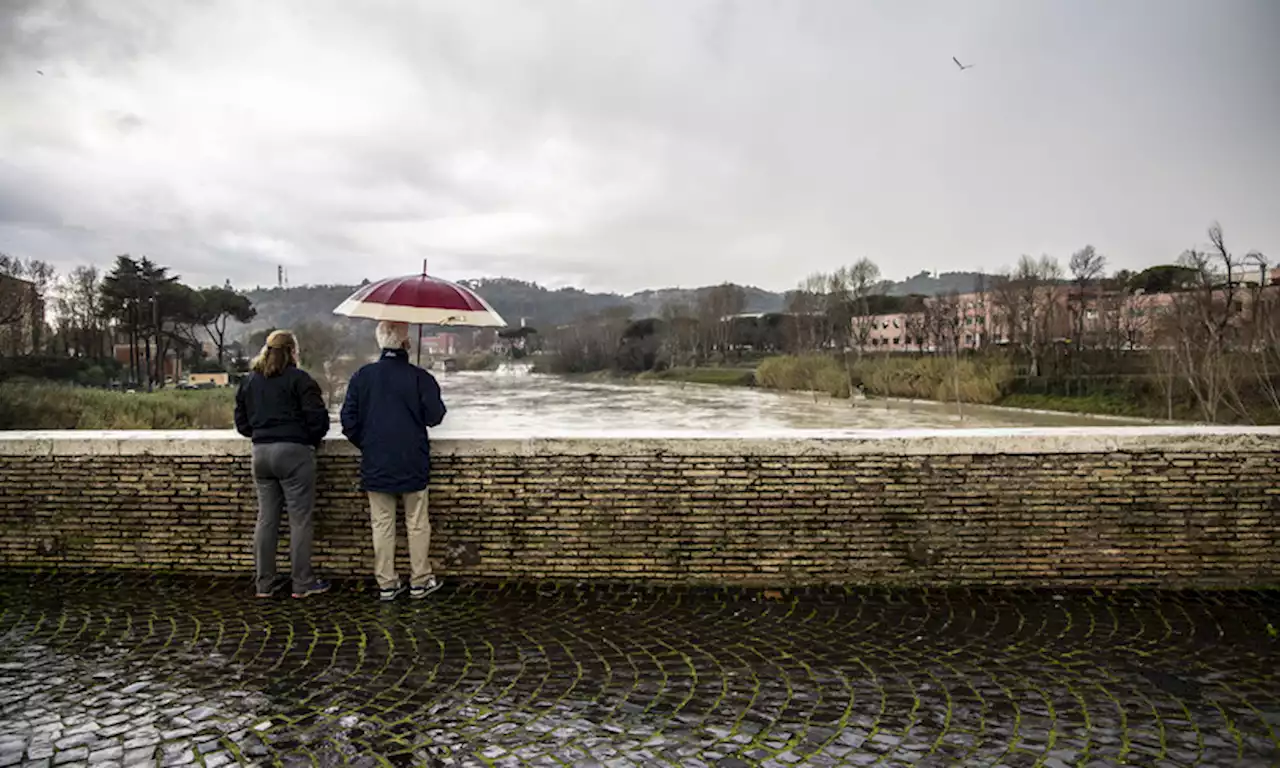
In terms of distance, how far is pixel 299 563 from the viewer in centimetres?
598

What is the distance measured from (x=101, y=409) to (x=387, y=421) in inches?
1471

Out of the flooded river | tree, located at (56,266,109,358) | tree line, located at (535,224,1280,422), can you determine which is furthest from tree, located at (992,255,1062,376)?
tree, located at (56,266,109,358)

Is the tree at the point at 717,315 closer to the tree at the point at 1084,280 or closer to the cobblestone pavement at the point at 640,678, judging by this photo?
the tree at the point at 1084,280

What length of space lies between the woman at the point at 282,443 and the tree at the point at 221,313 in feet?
186

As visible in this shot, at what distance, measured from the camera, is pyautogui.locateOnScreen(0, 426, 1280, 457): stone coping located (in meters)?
6.06

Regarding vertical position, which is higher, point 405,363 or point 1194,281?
point 1194,281

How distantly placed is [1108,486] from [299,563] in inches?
217

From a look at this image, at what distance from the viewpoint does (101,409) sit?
121 feet

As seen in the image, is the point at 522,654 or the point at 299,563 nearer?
the point at 522,654

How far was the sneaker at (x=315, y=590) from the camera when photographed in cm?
598

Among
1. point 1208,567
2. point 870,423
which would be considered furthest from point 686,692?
point 870,423

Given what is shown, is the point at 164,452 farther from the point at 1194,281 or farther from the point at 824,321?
the point at 824,321

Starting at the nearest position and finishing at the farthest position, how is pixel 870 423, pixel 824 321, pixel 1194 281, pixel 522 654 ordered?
1. pixel 522 654
2. pixel 870 423
3. pixel 1194 281
4. pixel 824 321

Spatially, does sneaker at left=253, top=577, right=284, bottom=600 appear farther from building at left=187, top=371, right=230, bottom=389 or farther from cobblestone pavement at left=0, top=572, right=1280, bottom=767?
building at left=187, top=371, right=230, bottom=389
